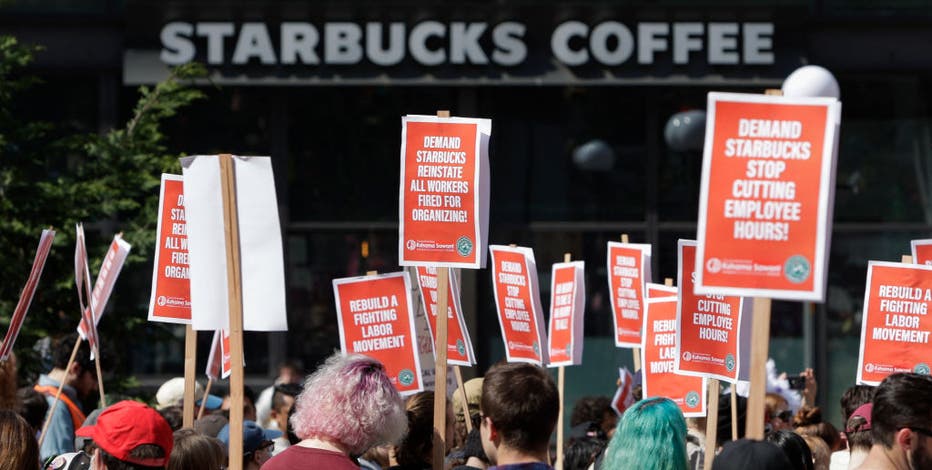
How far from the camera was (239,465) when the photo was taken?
539 cm

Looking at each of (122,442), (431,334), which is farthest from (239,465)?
(431,334)

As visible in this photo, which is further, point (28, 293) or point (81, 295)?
point (81, 295)

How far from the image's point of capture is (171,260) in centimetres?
747

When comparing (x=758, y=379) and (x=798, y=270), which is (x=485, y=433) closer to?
(x=758, y=379)

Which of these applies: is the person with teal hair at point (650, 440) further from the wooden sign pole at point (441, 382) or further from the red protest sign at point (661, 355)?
the red protest sign at point (661, 355)

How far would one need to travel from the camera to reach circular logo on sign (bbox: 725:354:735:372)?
6.90 metres

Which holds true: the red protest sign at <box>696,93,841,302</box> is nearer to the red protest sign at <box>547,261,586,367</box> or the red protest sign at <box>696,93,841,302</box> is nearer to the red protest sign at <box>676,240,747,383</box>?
the red protest sign at <box>676,240,747,383</box>

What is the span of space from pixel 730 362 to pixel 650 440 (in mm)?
2550

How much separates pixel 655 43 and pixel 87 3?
563 centimetres

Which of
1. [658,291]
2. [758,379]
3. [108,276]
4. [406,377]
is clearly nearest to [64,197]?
[108,276]

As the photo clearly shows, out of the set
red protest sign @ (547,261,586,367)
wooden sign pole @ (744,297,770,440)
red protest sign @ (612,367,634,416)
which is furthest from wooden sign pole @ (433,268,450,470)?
red protest sign @ (612,367,634,416)

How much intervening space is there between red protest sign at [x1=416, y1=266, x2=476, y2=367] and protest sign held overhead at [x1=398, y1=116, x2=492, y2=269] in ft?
4.31

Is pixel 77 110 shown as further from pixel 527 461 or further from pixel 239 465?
pixel 527 461

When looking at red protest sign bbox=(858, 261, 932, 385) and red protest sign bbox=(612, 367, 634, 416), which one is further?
red protest sign bbox=(612, 367, 634, 416)
